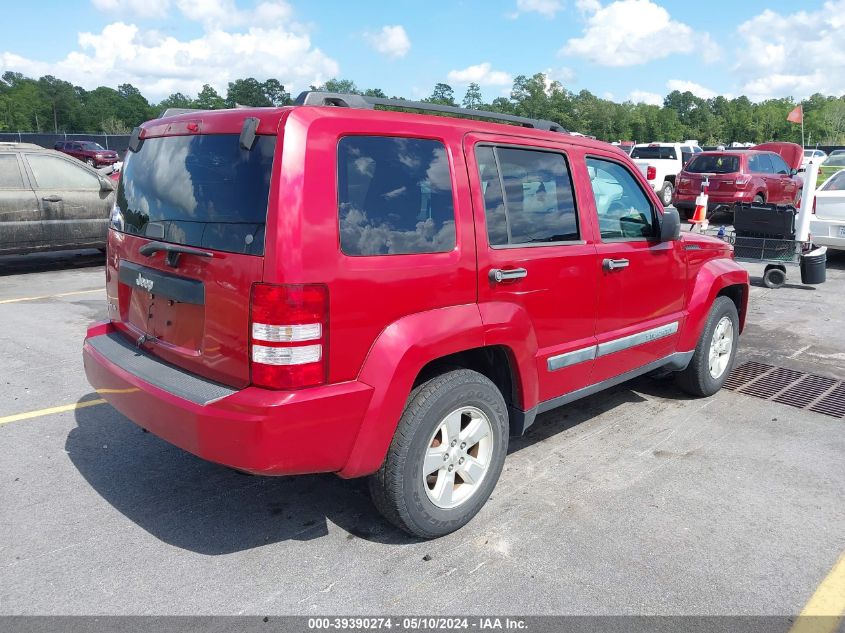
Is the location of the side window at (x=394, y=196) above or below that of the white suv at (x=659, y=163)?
below

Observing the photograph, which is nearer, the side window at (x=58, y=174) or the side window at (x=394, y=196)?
the side window at (x=394, y=196)

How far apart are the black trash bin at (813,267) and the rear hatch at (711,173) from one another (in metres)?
7.29

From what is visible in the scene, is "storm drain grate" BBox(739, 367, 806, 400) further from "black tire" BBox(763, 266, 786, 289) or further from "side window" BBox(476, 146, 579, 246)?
"black tire" BBox(763, 266, 786, 289)

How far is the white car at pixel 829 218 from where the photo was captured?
10273 mm

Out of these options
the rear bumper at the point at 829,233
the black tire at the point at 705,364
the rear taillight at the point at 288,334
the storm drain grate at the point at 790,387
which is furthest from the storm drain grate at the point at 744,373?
the rear bumper at the point at 829,233

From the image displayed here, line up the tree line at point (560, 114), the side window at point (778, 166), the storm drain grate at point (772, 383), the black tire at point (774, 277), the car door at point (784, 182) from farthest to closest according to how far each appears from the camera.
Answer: the tree line at point (560, 114) < the side window at point (778, 166) < the car door at point (784, 182) < the black tire at point (774, 277) < the storm drain grate at point (772, 383)

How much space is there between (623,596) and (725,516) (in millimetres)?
978

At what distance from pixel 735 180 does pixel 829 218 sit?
578cm

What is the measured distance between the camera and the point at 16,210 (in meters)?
9.56

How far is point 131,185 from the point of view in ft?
11.6

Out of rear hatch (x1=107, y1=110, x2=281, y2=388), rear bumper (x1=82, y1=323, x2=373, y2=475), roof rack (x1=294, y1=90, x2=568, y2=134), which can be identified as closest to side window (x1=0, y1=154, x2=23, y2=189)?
rear hatch (x1=107, y1=110, x2=281, y2=388)

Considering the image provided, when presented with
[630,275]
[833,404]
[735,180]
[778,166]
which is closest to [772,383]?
[833,404]

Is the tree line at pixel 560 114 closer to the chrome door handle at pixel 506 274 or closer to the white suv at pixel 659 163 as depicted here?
the white suv at pixel 659 163

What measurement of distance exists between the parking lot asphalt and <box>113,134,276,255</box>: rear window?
1.40 m
